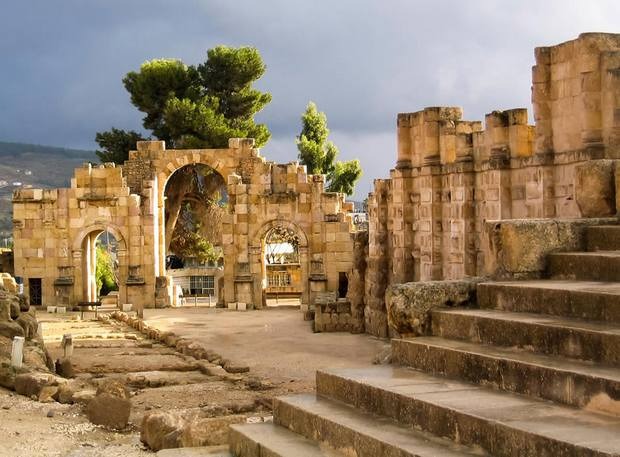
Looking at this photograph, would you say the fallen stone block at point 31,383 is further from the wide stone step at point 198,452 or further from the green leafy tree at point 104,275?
the green leafy tree at point 104,275

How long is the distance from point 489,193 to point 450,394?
1341 cm

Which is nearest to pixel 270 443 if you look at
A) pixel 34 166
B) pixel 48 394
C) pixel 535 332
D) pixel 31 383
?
pixel 535 332

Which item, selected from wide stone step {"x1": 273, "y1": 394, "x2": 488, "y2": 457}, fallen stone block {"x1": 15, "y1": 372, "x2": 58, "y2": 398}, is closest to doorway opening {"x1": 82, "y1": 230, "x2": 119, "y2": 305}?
fallen stone block {"x1": 15, "y1": 372, "x2": 58, "y2": 398}

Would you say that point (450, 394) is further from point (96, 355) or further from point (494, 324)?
point (96, 355)

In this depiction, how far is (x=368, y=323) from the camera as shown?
24406mm

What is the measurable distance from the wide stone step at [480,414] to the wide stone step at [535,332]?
459mm

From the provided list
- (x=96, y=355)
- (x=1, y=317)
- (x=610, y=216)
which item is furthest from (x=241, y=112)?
(x=610, y=216)

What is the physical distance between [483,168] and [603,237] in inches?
450

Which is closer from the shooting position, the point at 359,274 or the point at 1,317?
the point at 1,317

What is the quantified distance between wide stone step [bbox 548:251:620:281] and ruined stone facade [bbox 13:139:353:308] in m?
26.7

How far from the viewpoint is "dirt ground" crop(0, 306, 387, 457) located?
440 inches

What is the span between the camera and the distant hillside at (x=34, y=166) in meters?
141

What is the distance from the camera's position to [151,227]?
3706cm

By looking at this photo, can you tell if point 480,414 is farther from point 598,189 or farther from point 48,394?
point 48,394
